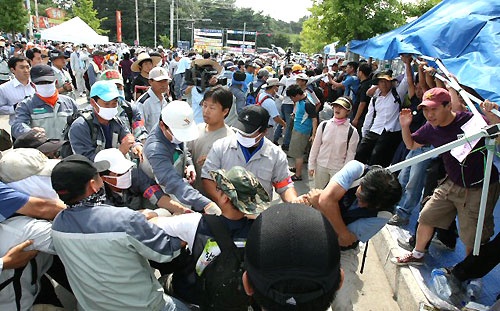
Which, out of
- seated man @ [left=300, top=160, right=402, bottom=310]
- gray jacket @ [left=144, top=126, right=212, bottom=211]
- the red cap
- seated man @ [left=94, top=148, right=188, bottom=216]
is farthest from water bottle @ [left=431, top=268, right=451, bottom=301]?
seated man @ [left=94, top=148, right=188, bottom=216]

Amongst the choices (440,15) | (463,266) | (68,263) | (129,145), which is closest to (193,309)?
(68,263)

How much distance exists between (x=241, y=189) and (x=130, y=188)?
51.4 inches

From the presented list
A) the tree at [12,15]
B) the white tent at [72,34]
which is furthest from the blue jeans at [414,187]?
the tree at [12,15]

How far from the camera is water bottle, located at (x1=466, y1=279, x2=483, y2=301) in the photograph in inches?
122

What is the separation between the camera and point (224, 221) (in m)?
1.92

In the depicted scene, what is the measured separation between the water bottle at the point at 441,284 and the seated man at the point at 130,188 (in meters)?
2.40

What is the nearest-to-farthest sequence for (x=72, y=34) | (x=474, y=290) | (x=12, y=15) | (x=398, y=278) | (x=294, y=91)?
(x=474, y=290), (x=398, y=278), (x=294, y=91), (x=72, y=34), (x=12, y=15)

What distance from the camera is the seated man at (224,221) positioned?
1.88 metres

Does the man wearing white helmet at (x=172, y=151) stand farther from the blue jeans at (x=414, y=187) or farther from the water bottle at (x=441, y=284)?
the blue jeans at (x=414, y=187)

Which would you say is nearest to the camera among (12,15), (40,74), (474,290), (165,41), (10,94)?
(474,290)

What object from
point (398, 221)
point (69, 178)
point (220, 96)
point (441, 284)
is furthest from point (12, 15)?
point (441, 284)

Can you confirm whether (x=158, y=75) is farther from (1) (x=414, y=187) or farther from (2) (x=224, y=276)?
(1) (x=414, y=187)

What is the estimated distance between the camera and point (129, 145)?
3330 mm

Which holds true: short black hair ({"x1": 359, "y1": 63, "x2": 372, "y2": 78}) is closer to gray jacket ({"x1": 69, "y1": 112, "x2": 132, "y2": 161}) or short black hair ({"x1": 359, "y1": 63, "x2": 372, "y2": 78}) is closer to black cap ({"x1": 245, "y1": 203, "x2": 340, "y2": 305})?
gray jacket ({"x1": 69, "y1": 112, "x2": 132, "y2": 161})
